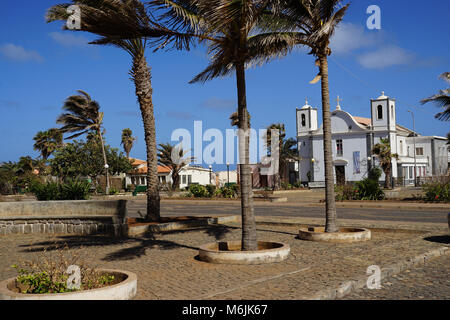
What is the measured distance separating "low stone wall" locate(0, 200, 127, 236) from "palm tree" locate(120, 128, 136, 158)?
213ft

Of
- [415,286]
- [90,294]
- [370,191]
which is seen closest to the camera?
[90,294]

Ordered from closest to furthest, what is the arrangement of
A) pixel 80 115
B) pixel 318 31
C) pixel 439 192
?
pixel 318 31 < pixel 439 192 < pixel 80 115

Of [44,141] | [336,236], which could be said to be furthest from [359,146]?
[336,236]

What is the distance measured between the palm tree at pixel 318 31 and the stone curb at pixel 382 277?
2561 mm

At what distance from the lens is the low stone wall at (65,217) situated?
13.0 metres

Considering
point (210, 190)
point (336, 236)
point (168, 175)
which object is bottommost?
point (336, 236)

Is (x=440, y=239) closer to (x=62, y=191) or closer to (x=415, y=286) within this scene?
(x=415, y=286)

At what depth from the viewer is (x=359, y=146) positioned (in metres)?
56.3

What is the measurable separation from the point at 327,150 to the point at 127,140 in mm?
69618

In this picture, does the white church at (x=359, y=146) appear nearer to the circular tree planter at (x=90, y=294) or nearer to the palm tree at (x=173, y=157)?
the palm tree at (x=173, y=157)

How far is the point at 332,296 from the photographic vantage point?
6.14 metres

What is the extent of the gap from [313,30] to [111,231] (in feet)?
24.3

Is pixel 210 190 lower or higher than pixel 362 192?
higher
